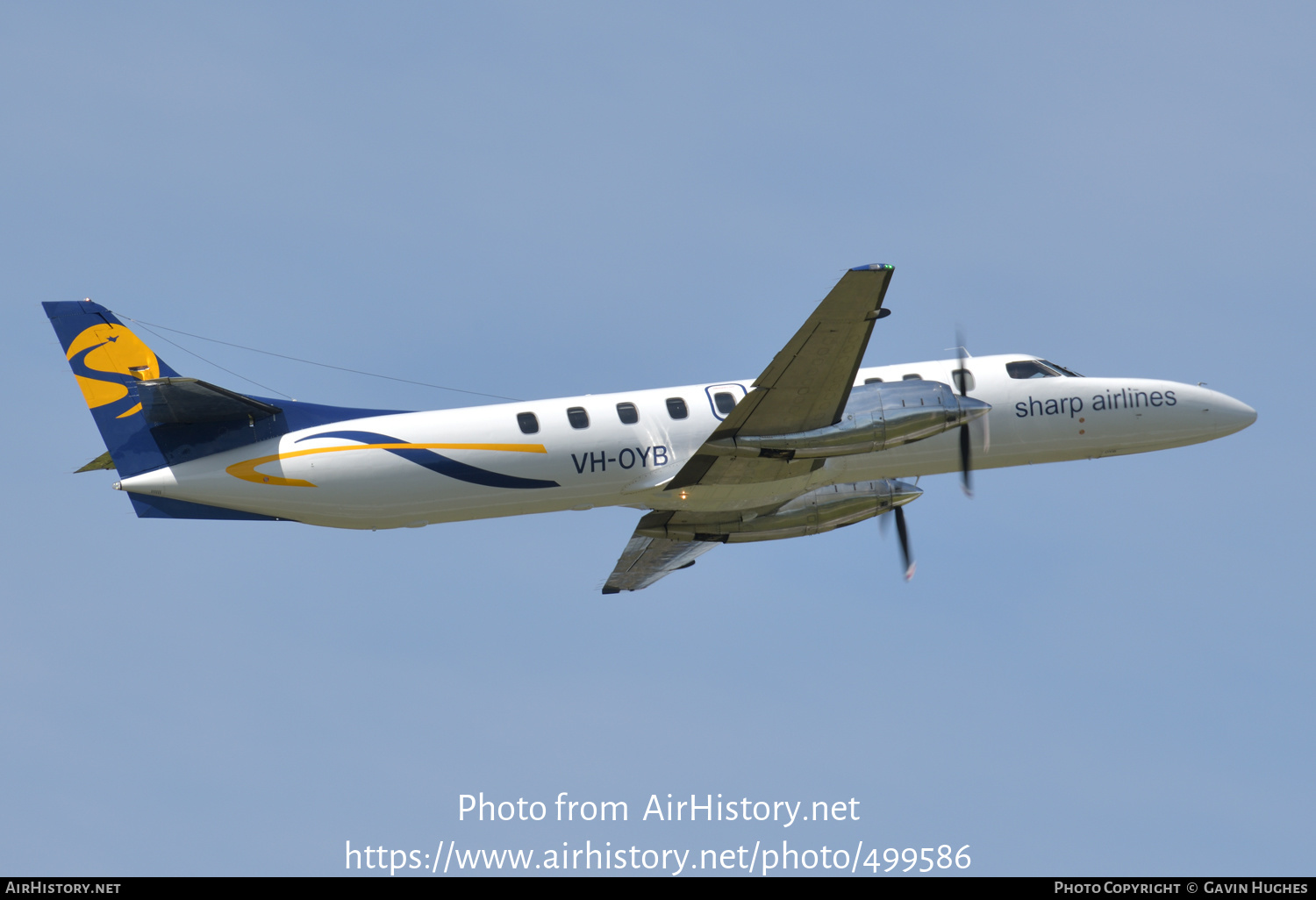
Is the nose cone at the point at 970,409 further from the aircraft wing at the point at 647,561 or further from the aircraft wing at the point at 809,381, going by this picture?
the aircraft wing at the point at 647,561

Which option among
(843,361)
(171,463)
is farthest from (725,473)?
(171,463)

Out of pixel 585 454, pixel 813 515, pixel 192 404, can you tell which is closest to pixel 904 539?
pixel 813 515

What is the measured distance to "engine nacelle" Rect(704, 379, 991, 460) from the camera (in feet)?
80.1

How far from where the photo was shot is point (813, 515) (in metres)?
29.5

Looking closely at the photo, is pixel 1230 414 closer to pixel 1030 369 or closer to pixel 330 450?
pixel 1030 369

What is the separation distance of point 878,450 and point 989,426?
3749 mm

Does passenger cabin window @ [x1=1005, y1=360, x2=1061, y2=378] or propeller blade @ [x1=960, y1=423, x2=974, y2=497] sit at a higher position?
passenger cabin window @ [x1=1005, y1=360, x2=1061, y2=378]

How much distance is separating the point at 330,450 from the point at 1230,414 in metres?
19.6

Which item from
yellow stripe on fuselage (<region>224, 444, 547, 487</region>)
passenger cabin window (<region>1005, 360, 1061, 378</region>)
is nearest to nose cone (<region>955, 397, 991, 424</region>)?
passenger cabin window (<region>1005, 360, 1061, 378</region>)

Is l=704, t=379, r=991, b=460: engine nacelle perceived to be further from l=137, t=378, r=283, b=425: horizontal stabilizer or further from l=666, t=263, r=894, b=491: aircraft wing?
l=137, t=378, r=283, b=425: horizontal stabilizer

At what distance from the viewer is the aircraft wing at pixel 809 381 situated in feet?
73.5

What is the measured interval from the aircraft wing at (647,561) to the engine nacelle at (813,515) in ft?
3.64

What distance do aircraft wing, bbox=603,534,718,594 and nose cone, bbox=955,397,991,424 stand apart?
24.6ft
